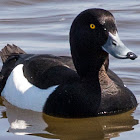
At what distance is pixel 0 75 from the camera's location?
31.0 ft

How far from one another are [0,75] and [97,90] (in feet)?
5.77

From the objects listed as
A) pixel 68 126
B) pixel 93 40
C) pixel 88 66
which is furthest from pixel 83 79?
pixel 68 126

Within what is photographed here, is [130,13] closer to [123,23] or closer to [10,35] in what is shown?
[123,23]

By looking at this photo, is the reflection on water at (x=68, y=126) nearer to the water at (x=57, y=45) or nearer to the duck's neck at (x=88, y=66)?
the water at (x=57, y=45)

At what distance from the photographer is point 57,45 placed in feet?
36.2

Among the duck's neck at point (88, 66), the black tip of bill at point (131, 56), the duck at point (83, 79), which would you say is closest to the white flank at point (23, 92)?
the duck at point (83, 79)

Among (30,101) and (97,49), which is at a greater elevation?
(97,49)

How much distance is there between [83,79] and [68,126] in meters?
0.57

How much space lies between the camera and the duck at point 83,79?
8.01 meters

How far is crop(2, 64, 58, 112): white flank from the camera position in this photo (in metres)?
8.29

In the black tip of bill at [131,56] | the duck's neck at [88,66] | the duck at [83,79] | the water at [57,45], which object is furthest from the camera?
the duck's neck at [88,66]

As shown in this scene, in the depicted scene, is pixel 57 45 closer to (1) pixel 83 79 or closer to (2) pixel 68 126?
(1) pixel 83 79

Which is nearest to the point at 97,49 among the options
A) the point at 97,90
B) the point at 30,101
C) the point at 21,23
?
the point at 97,90

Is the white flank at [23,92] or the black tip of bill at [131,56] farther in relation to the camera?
the white flank at [23,92]
